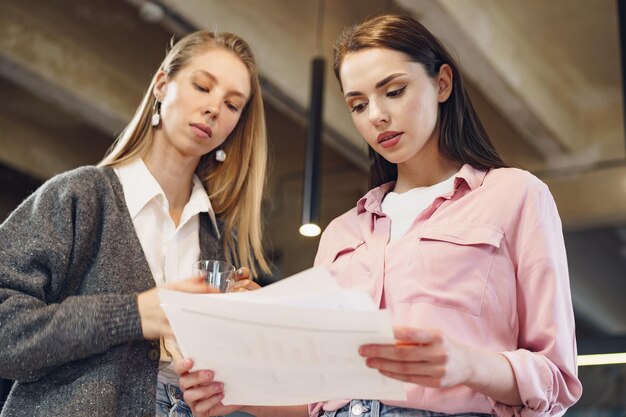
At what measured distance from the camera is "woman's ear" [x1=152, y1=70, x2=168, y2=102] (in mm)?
2111

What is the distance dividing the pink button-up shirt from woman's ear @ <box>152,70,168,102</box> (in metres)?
0.78

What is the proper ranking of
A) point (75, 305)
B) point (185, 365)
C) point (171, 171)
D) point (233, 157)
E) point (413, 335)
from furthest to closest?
1. point (233, 157)
2. point (171, 171)
3. point (75, 305)
4. point (185, 365)
5. point (413, 335)

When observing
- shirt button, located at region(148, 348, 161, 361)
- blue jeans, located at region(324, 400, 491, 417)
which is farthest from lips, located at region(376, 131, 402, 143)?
shirt button, located at region(148, 348, 161, 361)

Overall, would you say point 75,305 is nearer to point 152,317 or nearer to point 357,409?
point 152,317

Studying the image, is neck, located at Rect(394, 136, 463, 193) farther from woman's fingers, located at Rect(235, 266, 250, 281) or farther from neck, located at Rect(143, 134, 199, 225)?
neck, located at Rect(143, 134, 199, 225)

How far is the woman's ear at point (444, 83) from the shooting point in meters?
1.72

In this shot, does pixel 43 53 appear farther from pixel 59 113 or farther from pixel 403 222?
pixel 403 222

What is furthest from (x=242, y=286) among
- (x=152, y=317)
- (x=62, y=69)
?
(x=62, y=69)

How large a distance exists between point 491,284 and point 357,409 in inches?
11.5

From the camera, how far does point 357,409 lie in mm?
1406

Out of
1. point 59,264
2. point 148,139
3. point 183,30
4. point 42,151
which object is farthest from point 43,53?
point 59,264

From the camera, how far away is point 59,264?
1705mm

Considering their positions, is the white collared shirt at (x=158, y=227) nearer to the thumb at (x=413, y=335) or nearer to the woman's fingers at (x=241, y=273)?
the woman's fingers at (x=241, y=273)

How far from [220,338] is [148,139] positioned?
0.94m
